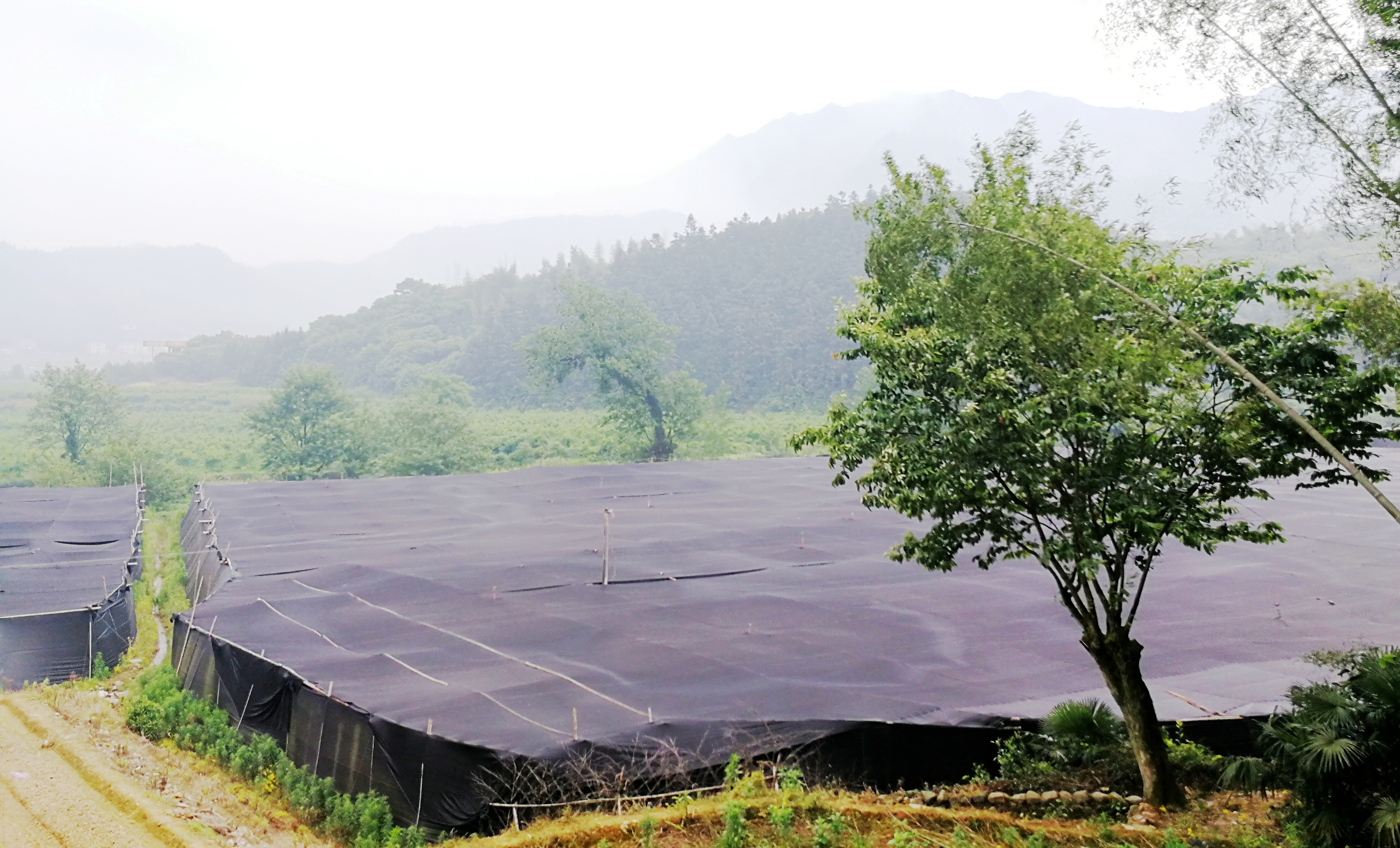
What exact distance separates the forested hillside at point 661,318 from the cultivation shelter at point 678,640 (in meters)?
53.8

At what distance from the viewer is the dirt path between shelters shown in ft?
28.5

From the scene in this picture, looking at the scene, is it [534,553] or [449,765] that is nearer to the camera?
[449,765]

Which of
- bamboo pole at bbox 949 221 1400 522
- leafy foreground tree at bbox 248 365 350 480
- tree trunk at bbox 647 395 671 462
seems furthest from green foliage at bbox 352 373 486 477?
bamboo pole at bbox 949 221 1400 522

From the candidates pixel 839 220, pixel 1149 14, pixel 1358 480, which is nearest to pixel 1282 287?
pixel 1358 480

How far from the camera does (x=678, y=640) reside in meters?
11.3

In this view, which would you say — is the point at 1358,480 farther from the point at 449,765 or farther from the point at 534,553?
the point at 534,553

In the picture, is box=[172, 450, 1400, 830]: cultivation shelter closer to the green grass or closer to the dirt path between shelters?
the dirt path between shelters

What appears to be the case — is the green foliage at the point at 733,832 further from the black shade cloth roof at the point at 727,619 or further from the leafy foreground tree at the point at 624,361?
the leafy foreground tree at the point at 624,361

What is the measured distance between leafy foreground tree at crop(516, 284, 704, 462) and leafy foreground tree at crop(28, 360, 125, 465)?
20.3 m

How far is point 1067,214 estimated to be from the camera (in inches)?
263

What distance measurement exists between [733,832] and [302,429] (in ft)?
127

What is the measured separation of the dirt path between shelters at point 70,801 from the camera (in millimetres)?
8688

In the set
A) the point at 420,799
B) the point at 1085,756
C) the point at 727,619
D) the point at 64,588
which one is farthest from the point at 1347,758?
the point at 64,588

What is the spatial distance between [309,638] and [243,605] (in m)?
2.14
